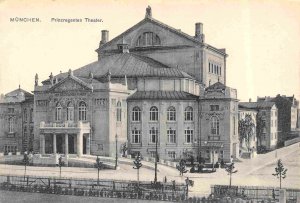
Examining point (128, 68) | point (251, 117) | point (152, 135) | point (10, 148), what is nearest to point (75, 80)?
point (128, 68)

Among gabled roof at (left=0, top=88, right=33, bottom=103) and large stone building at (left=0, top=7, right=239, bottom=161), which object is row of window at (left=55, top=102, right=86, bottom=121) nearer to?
large stone building at (left=0, top=7, right=239, bottom=161)

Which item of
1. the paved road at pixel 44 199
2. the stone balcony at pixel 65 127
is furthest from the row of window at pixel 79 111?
the paved road at pixel 44 199

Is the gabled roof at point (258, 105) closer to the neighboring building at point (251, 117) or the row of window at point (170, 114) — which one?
the neighboring building at point (251, 117)

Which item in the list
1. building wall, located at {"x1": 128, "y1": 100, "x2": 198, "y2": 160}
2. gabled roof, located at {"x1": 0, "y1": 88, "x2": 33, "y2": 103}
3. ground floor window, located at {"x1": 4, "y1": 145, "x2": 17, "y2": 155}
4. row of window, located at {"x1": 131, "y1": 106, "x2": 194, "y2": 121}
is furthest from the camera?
gabled roof, located at {"x1": 0, "y1": 88, "x2": 33, "y2": 103}

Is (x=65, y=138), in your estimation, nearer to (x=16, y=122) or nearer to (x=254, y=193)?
(x=16, y=122)

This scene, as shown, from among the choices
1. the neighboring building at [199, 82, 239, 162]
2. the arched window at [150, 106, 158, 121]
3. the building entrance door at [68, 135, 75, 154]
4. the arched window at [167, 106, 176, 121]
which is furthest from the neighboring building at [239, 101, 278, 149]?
the building entrance door at [68, 135, 75, 154]
